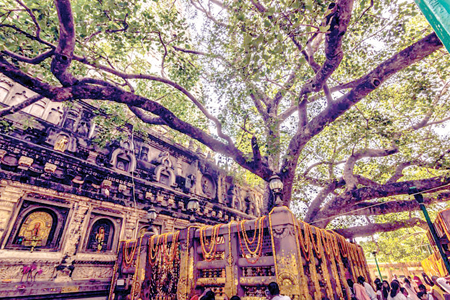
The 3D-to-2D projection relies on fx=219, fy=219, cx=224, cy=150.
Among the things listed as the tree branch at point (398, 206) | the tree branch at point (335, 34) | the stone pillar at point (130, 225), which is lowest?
the stone pillar at point (130, 225)

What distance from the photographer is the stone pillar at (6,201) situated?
659 cm

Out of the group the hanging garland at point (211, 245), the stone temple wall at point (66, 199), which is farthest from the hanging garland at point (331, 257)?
the stone temple wall at point (66, 199)

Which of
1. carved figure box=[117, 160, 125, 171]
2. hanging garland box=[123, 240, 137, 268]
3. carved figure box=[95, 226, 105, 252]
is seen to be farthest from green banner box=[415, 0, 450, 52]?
carved figure box=[117, 160, 125, 171]

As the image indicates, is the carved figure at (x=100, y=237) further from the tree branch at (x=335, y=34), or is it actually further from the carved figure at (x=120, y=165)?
the tree branch at (x=335, y=34)

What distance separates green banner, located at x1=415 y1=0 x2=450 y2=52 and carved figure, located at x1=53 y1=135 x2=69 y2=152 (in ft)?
33.5

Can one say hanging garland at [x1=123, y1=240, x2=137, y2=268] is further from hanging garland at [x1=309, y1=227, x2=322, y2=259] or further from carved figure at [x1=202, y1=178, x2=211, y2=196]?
carved figure at [x1=202, y1=178, x2=211, y2=196]

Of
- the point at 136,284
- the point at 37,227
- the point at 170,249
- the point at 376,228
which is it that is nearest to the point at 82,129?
the point at 37,227

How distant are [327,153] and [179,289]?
35.2ft

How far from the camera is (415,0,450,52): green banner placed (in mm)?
1279

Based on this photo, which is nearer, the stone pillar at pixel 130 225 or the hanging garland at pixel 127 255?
the hanging garland at pixel 127 255

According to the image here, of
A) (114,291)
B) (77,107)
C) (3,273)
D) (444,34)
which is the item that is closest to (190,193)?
(114,291)

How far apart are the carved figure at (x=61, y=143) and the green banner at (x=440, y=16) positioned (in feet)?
33.5

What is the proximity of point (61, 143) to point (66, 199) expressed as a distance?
2149 millimetres

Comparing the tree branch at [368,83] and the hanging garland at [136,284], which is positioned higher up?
the tree branch at [368,83]
